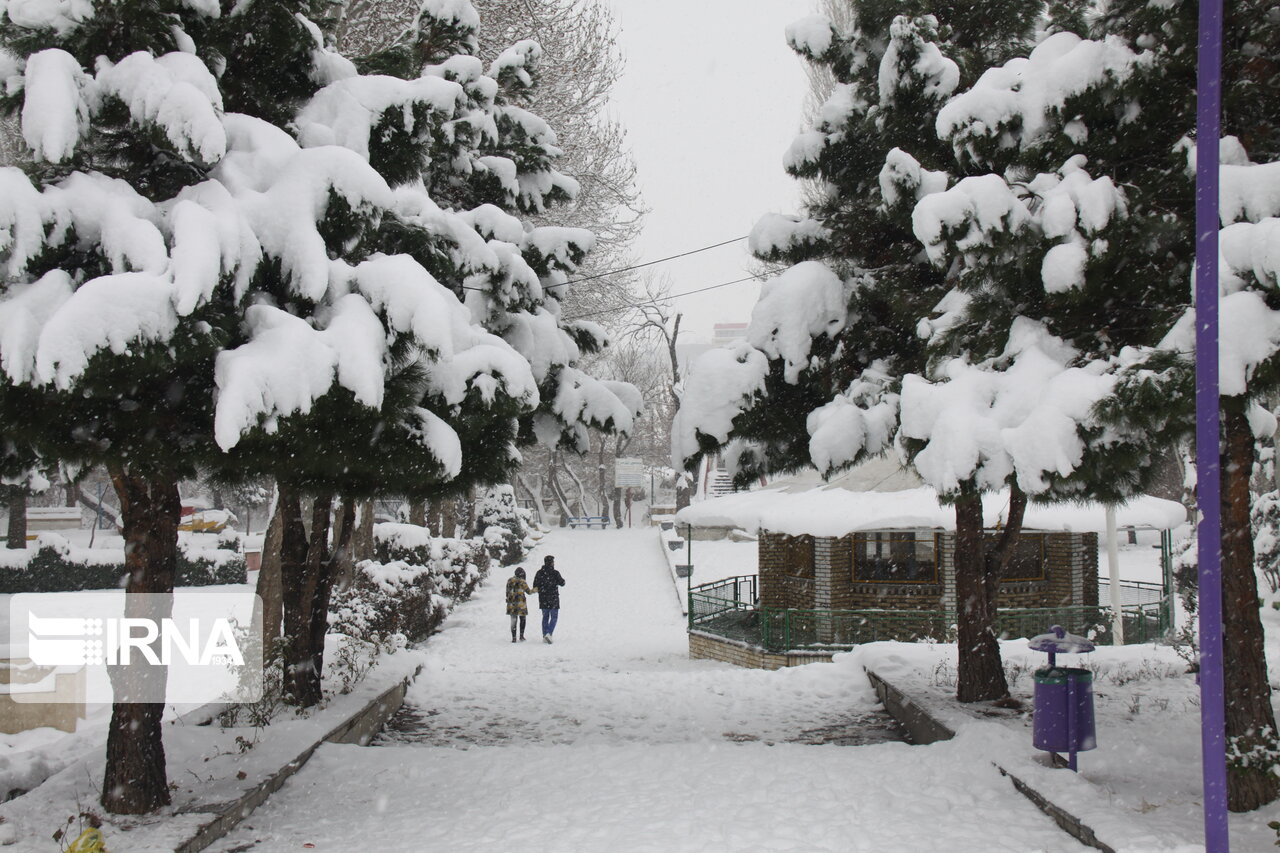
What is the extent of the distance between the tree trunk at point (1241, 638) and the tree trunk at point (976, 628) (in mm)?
3254

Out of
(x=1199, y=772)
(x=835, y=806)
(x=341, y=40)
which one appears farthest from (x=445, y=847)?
(x=341, y=40)

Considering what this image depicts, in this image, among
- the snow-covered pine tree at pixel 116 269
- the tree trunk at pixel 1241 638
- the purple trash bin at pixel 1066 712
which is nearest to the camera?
the snow-covered pine tree at pixel 116 269

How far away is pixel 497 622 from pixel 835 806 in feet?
54.5

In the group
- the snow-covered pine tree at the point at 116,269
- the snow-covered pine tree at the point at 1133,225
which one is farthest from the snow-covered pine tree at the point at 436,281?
the snow-covered pine tree at the point at 1133,225

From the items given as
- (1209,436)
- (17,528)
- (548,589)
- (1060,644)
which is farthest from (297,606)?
(17,528)

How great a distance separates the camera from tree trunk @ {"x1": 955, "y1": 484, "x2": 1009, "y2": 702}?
28.9ft

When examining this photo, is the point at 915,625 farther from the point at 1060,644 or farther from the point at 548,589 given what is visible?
the point at 1060,644

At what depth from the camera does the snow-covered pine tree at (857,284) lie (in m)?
8.10

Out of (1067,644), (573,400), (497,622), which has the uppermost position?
(573,400)

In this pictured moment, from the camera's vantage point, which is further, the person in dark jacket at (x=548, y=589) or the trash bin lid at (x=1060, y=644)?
the person in dark jacket at (x=548, y=589)

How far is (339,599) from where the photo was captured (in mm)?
14602

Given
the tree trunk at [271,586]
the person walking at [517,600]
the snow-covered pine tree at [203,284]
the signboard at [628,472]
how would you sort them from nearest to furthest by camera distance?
the snow-covered pine tree at [203,284]
the tree trunk at [271,586]
the person walking at [517,600]
the signboard at [628,472]

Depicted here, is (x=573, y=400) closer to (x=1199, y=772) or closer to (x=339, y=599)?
(x=1199, y=772)

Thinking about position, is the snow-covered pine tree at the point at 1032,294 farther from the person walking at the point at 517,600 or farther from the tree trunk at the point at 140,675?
the person walking at the point at 517,600
